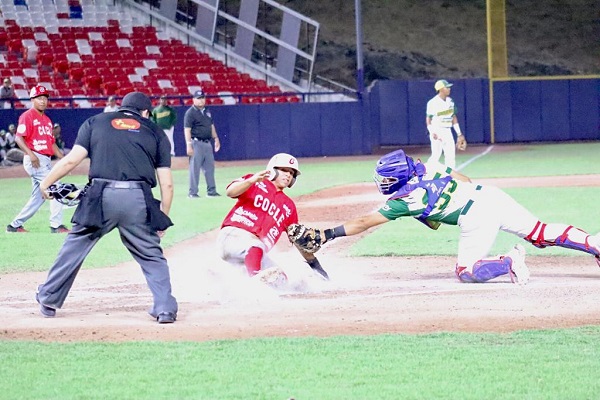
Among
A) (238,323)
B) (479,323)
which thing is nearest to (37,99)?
(238,323)

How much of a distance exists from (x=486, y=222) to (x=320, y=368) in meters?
3.62

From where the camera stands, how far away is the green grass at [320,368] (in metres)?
6.24

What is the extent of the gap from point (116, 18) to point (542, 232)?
30.1 meters

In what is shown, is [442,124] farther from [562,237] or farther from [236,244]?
[236,244]

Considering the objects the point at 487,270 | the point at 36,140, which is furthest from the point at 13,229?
the point at 487,270

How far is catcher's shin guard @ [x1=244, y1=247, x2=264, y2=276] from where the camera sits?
9914 millimetres

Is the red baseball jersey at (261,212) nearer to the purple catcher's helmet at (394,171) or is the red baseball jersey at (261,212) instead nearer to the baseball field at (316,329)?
the baseball field at (316,329)

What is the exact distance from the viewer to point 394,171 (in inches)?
379

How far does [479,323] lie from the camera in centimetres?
823

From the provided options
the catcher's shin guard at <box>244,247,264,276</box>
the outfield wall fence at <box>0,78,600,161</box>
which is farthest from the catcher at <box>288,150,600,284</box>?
the outfield wall fence at <box>0,78,600,161</box>

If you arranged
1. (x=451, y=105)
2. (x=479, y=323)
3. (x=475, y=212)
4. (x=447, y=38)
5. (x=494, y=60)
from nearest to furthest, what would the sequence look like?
(x=479, y=323)
(x=475, y=212)
(x=451, y=105)
(x=494, y=60)
(x=447, y=38)

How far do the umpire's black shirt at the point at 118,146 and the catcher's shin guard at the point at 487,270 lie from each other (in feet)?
10.9

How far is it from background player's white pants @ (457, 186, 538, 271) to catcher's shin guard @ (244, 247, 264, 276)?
6.18 feet

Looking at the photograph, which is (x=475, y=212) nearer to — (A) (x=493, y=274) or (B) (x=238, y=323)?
(A) (x=493, y=274)
